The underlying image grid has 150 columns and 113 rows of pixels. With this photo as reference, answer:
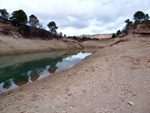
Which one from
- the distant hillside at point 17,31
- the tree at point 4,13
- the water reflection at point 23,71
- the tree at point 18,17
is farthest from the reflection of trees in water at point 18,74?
the tree at point 4,13

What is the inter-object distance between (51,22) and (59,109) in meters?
56.8

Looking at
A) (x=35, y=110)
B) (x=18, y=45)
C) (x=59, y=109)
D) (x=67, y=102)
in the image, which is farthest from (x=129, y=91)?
(x=18, y=45)

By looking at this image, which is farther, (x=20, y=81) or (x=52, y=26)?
(x=52, y=26)

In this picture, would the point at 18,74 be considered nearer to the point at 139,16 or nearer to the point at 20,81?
the point at 20,81

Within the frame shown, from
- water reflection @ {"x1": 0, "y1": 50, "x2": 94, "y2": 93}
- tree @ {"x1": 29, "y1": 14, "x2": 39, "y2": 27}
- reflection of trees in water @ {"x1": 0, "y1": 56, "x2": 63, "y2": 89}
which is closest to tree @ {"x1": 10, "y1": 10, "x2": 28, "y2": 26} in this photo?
tree @ {"x1": 29, "y1": 14, "x2": 39, "y2": 27}

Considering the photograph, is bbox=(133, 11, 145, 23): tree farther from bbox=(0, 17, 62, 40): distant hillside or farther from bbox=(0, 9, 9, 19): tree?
bbox=(0, 9, 9, 19): tree

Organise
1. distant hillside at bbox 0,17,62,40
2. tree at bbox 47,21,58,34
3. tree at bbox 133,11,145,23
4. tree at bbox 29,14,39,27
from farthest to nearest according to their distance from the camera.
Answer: tree at bbox 47,21,58,34
tree at bbox 29,14,39,27
tree at bbox 133,11,145,23
distant hillside at bbox 0,17,62,40

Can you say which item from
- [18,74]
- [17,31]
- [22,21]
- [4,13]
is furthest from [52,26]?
[18,74]

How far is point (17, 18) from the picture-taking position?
1312 inches

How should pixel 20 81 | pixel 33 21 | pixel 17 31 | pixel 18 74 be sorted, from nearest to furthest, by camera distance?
pixel 20 81, pixel 18 74, pixel 17 31, pixel 33 21

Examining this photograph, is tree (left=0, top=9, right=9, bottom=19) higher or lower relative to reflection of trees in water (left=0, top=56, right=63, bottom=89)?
higher

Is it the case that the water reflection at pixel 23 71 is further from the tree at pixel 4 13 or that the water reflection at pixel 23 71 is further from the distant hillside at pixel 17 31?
the tree at pixel 4 13

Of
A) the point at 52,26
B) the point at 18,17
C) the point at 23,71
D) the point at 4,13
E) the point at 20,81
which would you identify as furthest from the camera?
the point at 52,26

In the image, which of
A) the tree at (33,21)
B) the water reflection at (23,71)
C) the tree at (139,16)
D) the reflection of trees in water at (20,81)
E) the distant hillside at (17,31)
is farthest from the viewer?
the tree at (33,21)
